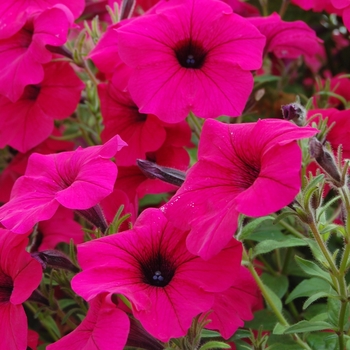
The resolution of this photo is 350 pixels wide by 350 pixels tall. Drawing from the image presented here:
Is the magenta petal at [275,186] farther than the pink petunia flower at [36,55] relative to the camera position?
No

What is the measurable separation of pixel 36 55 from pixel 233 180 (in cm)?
39

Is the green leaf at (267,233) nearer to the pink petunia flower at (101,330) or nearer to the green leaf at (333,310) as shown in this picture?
the green leaf at (333,310)

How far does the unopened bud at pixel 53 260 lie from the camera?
2.29ft

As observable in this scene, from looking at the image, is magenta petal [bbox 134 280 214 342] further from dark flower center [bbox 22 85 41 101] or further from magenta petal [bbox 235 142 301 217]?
dark flower center [bbox 22 85 41 101]

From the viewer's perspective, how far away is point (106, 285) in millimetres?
587

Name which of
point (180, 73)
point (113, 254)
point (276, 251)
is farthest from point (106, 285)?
point (276, 251)

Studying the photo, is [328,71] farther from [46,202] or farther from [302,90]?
[46,202]

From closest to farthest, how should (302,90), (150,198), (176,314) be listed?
1. (176,314)
2. (150,198)
3. (302,90)

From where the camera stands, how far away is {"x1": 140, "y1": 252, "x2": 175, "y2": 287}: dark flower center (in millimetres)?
635

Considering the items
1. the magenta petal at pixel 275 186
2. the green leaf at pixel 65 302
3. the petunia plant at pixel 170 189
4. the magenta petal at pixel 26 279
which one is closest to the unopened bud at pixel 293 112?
the petunia plant at pixel 170 189

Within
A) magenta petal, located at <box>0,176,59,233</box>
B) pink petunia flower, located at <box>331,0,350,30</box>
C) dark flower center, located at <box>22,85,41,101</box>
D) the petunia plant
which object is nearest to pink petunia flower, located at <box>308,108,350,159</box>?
the petunia plant

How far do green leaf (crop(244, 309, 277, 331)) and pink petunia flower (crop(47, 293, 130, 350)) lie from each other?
27cm

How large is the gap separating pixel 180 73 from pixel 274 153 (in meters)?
0.25

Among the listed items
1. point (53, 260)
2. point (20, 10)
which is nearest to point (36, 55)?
point (20, 10)
